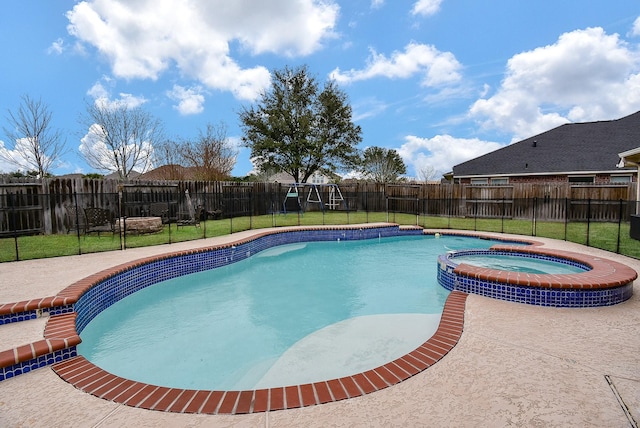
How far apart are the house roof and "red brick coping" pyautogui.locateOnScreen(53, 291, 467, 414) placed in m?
18.6

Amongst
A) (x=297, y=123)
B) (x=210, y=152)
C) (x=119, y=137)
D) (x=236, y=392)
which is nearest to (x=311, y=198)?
(x=297, y=123)

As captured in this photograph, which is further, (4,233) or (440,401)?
(4,233)

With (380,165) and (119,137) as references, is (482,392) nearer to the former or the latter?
(119,137)

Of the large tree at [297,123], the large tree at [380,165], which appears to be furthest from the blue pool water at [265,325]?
the large tree at [380,165]

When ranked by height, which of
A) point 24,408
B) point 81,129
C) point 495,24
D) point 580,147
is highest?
point 495,24

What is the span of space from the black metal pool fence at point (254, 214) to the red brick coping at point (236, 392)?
5.53 meters

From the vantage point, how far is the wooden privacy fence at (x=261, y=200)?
10867 mm

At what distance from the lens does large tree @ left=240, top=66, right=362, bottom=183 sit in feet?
75.4

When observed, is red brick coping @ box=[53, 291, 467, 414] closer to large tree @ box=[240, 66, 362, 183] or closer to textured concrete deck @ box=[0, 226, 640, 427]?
textured concrete deck @ box=[0, 226, 640, 427]

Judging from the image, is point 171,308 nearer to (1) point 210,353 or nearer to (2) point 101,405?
(1) point 210,353

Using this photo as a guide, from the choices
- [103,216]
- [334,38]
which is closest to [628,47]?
[334,38]

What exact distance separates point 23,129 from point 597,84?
25712 millimetres

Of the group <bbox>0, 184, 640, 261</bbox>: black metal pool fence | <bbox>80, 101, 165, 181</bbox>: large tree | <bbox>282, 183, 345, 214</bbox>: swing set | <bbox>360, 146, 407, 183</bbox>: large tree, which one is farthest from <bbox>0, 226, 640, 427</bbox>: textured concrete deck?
<bbox>360, 146, 407, 183</bbox>: large tree

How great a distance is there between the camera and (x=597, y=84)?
13211mm
